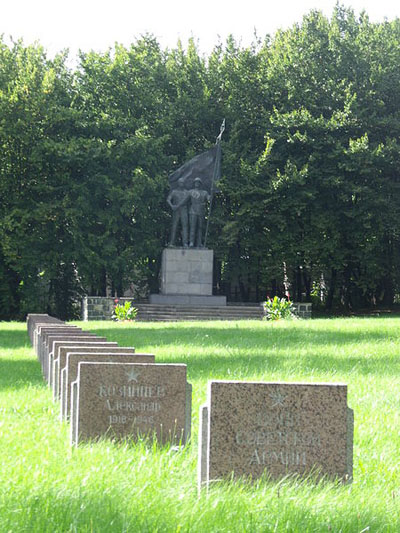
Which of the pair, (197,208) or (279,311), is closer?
(279,311)

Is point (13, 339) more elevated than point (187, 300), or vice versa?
point (187, 300)

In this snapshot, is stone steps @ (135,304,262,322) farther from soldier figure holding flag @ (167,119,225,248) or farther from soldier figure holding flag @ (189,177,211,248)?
soldier figure holding flag @ (189,177,211,248)

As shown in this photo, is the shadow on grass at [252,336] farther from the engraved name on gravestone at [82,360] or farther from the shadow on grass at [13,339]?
the engraved name on gravestone at [82,360]

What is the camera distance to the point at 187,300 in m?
36.8

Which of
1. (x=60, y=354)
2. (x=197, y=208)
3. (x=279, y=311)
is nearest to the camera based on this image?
(x=60, y=354)

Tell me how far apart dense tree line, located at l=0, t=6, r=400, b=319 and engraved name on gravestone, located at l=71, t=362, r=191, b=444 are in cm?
3129

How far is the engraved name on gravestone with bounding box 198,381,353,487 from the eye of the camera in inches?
188

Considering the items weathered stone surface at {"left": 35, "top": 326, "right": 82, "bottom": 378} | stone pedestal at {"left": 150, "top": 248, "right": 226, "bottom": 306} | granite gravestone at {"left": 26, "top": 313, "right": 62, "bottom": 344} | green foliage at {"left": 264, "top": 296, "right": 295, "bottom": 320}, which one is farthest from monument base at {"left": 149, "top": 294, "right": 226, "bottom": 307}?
weathered stone surface at {"left": 35, "top": 326, "right": 82, "bottom": 378}

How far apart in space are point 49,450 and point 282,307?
24215 millimetres

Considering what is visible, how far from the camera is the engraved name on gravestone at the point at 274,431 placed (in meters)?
4.77

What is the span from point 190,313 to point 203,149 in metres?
11.7

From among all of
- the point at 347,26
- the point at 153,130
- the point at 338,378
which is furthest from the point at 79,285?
the point at 338,378

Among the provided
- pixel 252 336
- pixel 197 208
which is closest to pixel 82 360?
pixel 252 336

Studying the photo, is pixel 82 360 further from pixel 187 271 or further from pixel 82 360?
pixel 187 271
